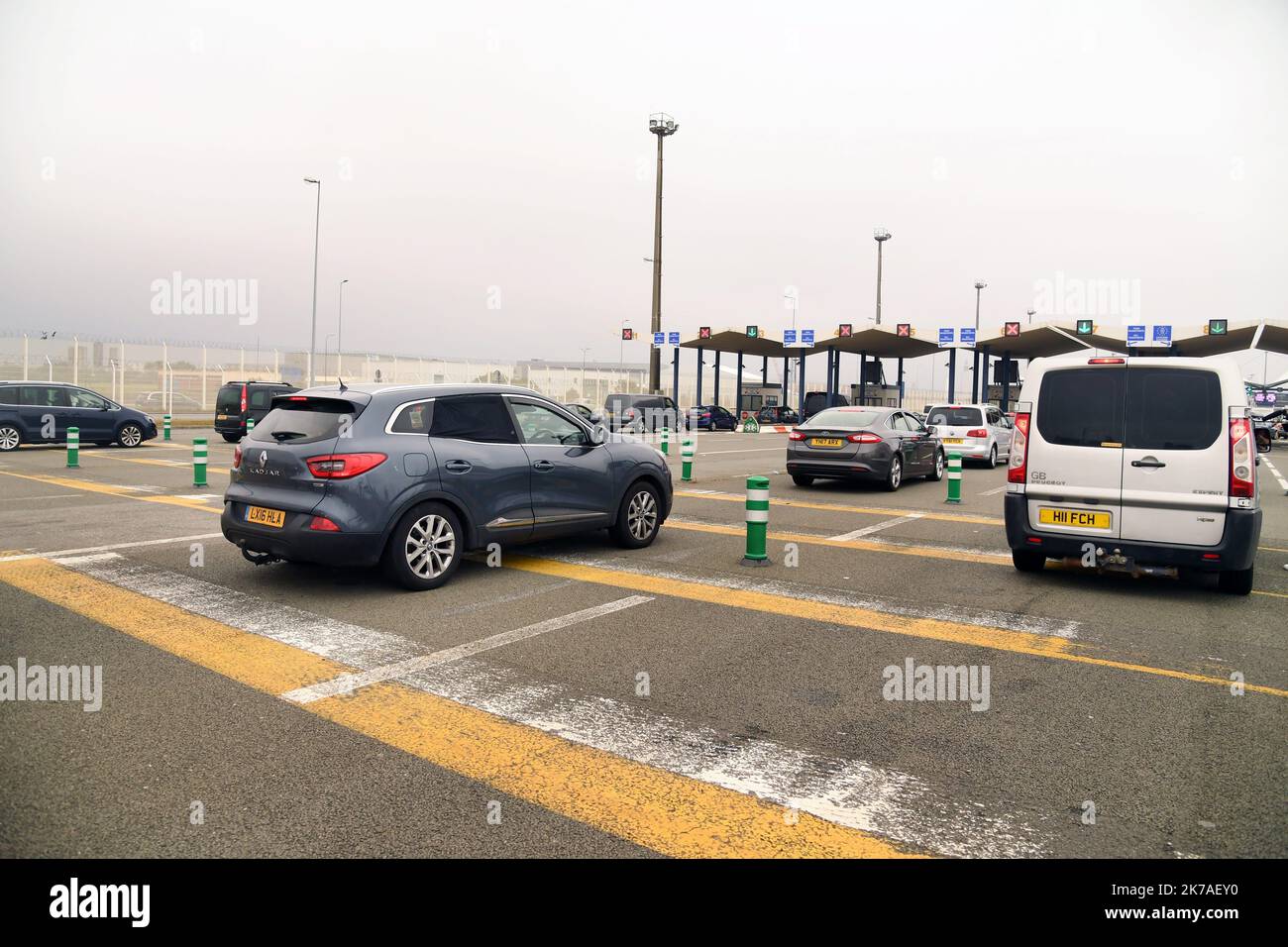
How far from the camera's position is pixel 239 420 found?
24.0 meters

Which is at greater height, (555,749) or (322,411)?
(322,411)

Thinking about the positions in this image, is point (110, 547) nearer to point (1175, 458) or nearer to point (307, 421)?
point (307, 421)

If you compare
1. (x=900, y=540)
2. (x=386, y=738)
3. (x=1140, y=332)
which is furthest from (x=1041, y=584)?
(x=1140, y=332)

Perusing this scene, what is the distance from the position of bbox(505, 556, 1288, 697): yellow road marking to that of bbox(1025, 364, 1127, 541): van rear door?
6.35ft

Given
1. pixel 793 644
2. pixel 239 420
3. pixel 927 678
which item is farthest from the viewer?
pixel 239 420

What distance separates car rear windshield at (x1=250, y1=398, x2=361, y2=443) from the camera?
23.3 ft

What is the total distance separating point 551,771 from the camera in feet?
12.8

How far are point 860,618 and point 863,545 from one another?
3.39 meters

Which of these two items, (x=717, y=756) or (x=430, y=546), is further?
(x=430, y=546)

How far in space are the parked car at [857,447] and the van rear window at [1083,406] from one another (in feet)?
22.4

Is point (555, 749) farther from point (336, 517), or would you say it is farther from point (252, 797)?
point (336, 517)

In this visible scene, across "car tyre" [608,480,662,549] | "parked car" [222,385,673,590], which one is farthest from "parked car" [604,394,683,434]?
"parked car" [222,385,673,590]

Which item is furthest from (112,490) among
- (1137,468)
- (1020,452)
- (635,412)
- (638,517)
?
(635,412)

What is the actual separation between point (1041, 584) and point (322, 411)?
624 centimetres
